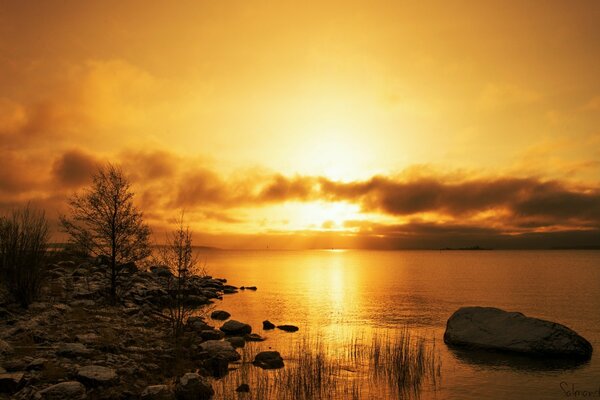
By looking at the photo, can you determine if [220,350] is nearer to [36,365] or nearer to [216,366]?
[216,366]

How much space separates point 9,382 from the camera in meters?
13.4

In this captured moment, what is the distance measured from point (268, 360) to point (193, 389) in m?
6.91

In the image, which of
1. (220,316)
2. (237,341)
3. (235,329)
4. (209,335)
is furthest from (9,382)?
(220,316)

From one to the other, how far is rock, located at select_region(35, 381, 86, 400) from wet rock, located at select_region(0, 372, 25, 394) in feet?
3.02

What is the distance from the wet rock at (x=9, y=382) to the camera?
43.4 ft

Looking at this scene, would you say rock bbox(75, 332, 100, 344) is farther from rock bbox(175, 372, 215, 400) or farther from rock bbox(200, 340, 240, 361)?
rock bbox(175, 372, 215, 400)

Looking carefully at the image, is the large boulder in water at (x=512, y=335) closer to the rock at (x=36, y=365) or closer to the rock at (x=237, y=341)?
the rock at (x=237, y=341)

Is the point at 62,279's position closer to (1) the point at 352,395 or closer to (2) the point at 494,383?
(1) the point at 352,395

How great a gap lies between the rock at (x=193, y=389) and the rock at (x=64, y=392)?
11.3 feet

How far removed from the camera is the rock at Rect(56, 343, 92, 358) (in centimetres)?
1711

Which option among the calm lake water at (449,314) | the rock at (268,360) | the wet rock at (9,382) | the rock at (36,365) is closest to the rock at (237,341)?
the calm lake water at (449,314)

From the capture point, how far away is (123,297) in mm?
36062

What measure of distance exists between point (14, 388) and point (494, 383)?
20503mm

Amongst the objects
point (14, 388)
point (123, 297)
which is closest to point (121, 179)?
point (123, 297)
